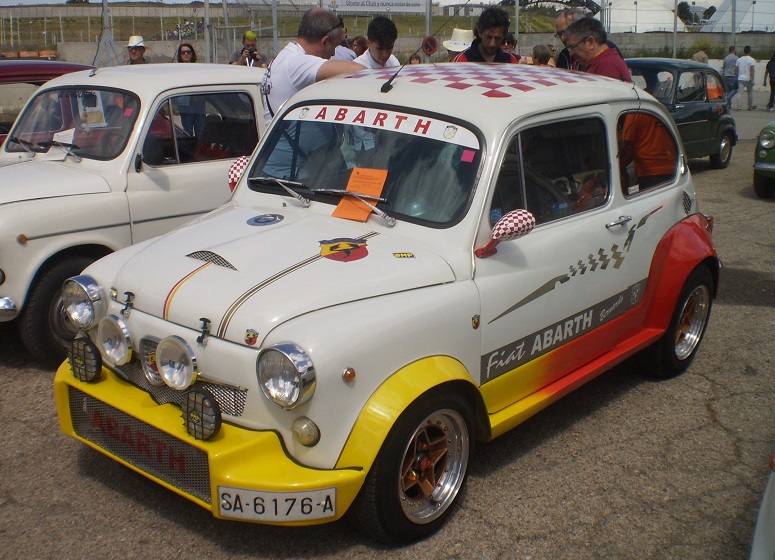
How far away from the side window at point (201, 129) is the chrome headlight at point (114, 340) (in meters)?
2.33

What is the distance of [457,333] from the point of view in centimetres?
349

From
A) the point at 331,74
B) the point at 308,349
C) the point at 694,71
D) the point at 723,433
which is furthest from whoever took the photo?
the point at 694,71

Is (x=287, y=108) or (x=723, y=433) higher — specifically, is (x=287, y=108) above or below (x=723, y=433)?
above

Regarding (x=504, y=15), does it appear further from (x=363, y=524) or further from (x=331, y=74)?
(x=363, y=524)

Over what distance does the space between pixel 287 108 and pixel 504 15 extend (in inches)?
115

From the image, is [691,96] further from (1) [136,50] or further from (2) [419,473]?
(2) [419,473]

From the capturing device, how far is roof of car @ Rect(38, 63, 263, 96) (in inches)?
231

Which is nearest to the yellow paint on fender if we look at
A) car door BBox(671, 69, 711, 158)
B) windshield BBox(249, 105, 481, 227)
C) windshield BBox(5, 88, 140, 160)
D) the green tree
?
windshield BBox(249, 105, 481, 227)

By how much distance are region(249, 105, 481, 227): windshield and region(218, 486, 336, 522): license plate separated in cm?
135

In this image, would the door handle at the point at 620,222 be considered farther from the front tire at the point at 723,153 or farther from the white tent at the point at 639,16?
the white tent at the point at 639,16

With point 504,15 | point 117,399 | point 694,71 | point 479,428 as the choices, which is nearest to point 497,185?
point 479,428

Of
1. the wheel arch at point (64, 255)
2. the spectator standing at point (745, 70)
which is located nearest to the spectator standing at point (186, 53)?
the wheel arch at point (64, 255)

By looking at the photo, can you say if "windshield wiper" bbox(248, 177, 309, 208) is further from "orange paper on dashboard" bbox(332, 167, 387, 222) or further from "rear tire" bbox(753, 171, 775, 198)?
"rear tire" bbox(753, 171, 775, 198)

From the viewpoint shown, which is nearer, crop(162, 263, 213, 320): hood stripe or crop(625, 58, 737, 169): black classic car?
crop(162, 263, 213, 320): hood stripe
